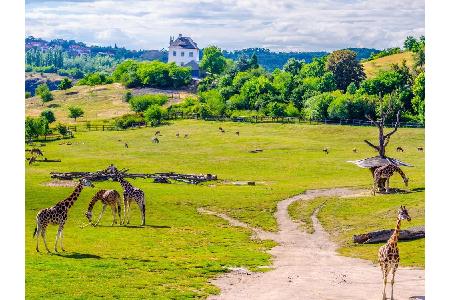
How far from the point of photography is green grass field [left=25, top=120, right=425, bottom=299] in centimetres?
3581

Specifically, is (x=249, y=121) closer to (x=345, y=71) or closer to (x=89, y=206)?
(x=345, y=71)

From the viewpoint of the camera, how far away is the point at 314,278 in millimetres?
37375

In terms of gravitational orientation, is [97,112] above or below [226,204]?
above

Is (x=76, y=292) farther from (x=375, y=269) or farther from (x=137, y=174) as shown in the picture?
(x=137, y=174)

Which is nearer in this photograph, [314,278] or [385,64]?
[314,278]

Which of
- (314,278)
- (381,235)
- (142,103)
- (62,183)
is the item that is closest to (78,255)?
(314,278)

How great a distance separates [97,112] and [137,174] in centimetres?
10312

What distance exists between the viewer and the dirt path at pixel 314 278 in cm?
3384

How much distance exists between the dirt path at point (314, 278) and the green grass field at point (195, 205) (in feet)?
4.38

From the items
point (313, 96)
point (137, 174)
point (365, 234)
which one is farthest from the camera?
point (313, 96)

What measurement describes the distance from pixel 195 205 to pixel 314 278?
1025 inches

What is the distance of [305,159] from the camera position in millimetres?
94375

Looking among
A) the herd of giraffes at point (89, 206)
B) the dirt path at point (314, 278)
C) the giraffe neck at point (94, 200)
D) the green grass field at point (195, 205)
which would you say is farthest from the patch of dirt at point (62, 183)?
the dirt path at point (314, 278)
